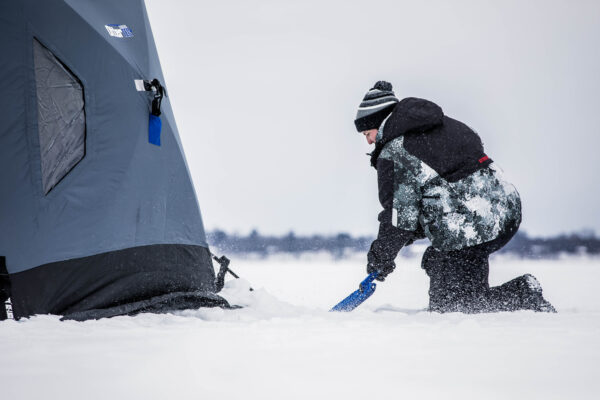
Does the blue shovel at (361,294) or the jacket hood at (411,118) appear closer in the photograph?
the jacket hood at (411,118)

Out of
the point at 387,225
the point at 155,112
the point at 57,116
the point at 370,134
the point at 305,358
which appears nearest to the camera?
the point at 305,358

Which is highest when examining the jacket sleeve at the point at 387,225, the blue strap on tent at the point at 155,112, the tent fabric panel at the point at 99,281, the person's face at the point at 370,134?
the blue strap on tent at the point at 155,112

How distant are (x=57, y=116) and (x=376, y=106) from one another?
1490 mm

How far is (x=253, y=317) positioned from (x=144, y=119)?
110 centimetres

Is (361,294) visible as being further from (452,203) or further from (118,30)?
(118,30)

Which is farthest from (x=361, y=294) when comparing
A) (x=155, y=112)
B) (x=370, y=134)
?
(x=155, y=112)

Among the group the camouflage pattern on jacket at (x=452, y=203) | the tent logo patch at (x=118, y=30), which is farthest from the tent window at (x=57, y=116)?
the camouflage pattern on jacket at (x=452, y=203)

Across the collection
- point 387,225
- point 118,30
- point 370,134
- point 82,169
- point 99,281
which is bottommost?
point 99,281

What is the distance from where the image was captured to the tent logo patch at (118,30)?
2219 millimetres

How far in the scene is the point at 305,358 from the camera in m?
1.10

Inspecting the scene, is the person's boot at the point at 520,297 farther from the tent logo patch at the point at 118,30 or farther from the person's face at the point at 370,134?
the tent logo patch at the point at 118,30

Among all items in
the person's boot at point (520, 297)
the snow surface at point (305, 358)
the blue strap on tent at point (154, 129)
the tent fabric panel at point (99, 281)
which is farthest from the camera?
the blue strap on tent at point (154, 129)

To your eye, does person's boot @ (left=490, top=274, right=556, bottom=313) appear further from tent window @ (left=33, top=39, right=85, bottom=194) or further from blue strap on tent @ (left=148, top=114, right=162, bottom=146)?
tent window @ (left=33, top=39, right=85, bottom=194)

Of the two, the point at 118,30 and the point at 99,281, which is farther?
the point at 118,30
